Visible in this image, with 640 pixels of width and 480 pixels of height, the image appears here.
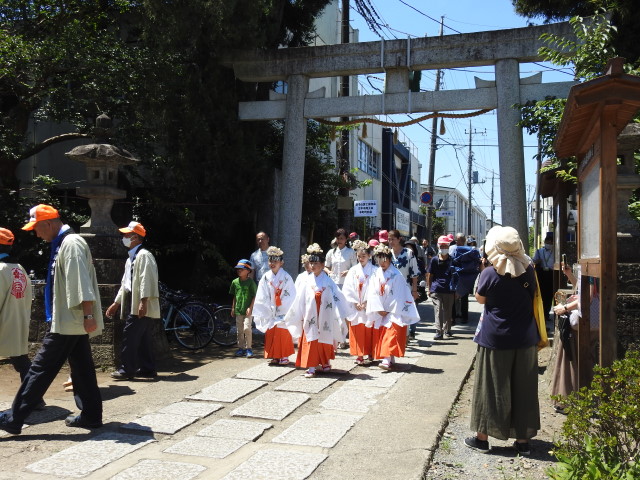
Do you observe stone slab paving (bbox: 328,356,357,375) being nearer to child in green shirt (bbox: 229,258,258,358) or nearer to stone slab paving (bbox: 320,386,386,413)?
stone slab paving (bbox: 320,386,386,413)

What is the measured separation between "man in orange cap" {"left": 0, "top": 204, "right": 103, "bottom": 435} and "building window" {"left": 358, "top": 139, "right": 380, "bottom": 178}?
22276 mm

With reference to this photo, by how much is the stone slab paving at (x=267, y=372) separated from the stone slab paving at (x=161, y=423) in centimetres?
179

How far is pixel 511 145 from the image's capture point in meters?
12.1

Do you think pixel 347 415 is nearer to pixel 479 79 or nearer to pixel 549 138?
pixel 549 138

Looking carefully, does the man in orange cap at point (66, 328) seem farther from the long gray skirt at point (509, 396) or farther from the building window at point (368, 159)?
the building window at point (368, 159)

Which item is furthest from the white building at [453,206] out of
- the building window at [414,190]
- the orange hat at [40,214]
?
the orange hat at [40,214]

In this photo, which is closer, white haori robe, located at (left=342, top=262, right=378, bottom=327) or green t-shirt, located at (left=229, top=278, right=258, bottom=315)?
white haori robe, located at (left=342, top=262, right=378, bottom=327)

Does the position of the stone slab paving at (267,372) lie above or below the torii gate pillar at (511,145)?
below

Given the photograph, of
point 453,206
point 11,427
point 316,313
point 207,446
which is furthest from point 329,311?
point 453,206

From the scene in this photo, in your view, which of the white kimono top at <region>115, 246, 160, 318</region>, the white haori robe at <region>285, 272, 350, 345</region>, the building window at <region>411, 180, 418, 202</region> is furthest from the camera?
the building window at <region>411, 180, 418, 202</region>

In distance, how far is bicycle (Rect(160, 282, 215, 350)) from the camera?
9.64m

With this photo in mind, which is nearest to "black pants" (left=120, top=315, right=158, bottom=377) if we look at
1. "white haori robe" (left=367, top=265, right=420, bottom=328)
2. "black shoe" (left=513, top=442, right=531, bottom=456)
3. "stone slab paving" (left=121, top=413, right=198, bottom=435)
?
"stone slab paving" (left=121, top=413, right=198, bottom=435)

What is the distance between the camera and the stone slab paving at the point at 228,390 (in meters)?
6.43

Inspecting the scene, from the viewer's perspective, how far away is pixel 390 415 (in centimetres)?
588
